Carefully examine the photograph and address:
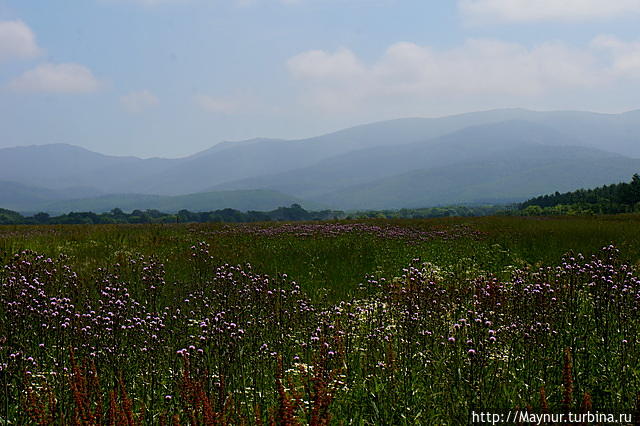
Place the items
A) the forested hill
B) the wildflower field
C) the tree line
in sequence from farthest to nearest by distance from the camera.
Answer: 1. the tree line
2. the forested hill
3. the wildflower field

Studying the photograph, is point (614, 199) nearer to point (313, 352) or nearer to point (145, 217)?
point (313, 352)

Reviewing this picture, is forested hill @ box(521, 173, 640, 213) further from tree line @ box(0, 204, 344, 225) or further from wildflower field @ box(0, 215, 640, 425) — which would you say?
wildflower field @ box(0, 215, 640, 425)

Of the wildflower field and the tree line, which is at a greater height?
the tree line

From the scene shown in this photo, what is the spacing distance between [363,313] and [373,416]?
3.46 meters

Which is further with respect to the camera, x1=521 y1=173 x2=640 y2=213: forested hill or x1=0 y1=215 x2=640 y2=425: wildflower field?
x1=521 y1=173 x2=640 y2=213: forested hill

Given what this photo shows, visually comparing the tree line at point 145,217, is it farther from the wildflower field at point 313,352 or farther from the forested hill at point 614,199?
the forested hill at point 614,199

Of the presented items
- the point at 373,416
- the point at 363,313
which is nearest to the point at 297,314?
the point at 363,313

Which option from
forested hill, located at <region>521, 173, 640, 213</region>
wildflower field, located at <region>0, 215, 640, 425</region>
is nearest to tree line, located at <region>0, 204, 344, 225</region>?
wildflower field, located at <region>0, 215, 640, 425</region>

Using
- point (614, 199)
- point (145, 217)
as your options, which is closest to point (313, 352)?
point (614, 199)

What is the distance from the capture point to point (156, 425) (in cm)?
448

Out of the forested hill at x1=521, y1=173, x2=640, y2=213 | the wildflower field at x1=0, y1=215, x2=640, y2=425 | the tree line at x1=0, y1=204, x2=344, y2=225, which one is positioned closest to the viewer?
the wildflower field at x1=0, y1=215, x2=640, y2=425

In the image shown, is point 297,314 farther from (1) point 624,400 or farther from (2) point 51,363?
(1) point 624,400

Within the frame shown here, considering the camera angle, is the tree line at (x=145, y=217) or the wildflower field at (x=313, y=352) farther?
the tree line at (x=145, y=217)

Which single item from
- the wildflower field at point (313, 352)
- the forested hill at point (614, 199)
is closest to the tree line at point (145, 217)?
the wildflower field at point (313, 352)
